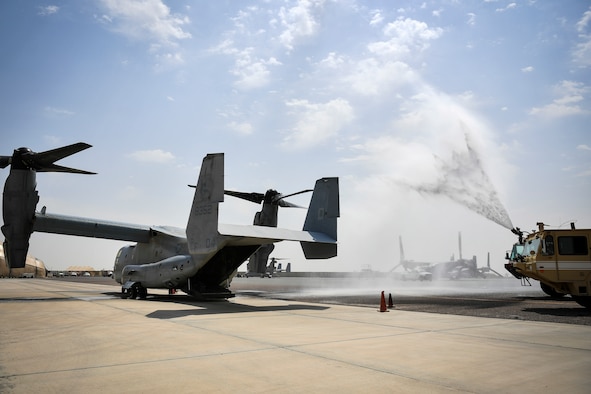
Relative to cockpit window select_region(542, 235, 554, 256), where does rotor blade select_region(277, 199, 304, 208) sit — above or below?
above

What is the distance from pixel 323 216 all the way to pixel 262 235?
3.99 meters

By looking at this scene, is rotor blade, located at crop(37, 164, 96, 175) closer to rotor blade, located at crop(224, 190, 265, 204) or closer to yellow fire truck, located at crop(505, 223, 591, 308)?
rotor blade, located at crop(224, 190, 265, 204)

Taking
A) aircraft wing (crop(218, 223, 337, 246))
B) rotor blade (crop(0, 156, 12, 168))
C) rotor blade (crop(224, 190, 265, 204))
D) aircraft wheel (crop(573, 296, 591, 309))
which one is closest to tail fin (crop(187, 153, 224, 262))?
aircraft wing (crop(218, 223, 337, 246))

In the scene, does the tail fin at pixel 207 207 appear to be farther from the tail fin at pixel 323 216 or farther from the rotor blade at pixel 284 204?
the rotor blade at pixel 284 204

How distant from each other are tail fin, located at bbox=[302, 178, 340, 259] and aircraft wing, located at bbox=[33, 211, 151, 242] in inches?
362

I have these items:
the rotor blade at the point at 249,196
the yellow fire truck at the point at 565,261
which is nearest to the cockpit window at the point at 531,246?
the yellow fire truck at the point at 565,261

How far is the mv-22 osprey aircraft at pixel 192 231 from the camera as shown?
16.2 metres

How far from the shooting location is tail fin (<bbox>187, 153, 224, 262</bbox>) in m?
15.8

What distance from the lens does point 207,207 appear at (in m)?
16.0

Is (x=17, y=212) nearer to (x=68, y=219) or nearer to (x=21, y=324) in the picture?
(x=68, y=219)

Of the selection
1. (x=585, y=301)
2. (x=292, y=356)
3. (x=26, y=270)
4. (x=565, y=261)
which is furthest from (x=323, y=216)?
(x=26, y=270)

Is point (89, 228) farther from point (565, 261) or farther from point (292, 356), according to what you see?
point (565, 261)

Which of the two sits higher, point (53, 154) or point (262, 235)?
point (53, 154)

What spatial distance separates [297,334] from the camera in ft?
29.9
